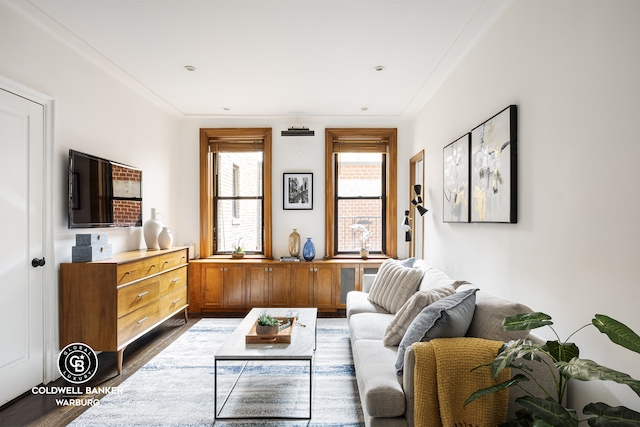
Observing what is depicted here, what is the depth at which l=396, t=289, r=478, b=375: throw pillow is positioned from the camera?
183 centimetres

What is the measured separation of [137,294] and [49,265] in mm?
704

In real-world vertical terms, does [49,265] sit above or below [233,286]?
above

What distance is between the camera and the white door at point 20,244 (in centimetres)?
235

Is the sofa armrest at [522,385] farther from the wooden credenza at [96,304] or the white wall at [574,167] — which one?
the wooden credenza at [96,304]

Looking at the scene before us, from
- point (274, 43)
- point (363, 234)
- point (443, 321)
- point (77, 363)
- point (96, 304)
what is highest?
point (274, 43)

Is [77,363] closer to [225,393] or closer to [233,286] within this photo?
[225,393]

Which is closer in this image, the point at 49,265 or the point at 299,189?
the point at 49,265

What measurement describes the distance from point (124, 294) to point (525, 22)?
350 centimetres

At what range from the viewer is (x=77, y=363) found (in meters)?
2.87

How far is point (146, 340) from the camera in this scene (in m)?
3.70

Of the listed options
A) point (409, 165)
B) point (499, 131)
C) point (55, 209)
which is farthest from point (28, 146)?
point (409, 165)

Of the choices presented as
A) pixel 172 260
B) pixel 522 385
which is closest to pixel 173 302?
pixel 172 260

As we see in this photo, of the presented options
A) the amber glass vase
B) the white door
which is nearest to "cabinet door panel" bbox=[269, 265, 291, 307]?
the amber glass vase

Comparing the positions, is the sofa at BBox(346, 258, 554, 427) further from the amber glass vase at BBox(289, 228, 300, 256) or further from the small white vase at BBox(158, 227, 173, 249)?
the small white vase at BBox(158, 227, 173, 249)
